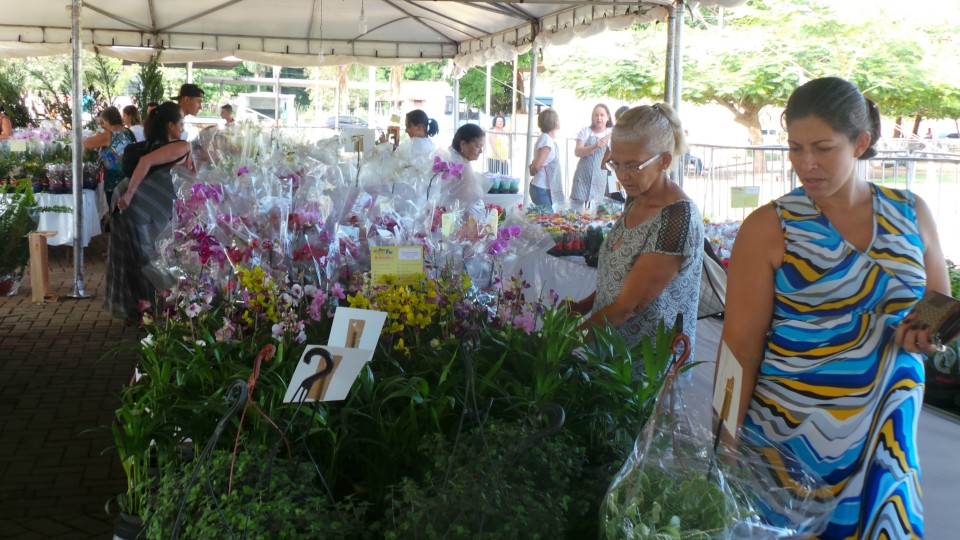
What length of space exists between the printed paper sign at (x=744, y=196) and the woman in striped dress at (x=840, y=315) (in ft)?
9.30

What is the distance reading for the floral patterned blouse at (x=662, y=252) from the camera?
2229mm

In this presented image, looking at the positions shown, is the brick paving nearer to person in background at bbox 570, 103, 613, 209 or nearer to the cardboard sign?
the cardboard sign

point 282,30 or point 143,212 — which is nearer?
point 143,212

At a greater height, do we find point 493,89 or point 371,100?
point 493,89

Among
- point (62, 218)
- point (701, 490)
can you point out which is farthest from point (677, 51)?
point (62, 218)

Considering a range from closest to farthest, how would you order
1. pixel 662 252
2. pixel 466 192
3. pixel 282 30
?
pixel 662 252 → pixel 466 192 → pixel 282 30

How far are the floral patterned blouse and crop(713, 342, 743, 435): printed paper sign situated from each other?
820 millimetres

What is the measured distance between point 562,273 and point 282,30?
6.57m

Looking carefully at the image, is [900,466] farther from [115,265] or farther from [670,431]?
[115,265]

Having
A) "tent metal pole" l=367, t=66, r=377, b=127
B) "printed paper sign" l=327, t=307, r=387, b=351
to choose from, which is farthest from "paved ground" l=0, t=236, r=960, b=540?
"tent metal pole" l=367, t=66, r=377, b=127

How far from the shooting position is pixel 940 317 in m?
1.49

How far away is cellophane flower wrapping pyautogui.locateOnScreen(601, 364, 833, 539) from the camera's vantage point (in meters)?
1.15

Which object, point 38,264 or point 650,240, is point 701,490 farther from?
point 38,264

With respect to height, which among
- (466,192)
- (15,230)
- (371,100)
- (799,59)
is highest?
(799,59)
